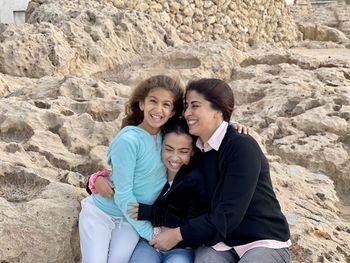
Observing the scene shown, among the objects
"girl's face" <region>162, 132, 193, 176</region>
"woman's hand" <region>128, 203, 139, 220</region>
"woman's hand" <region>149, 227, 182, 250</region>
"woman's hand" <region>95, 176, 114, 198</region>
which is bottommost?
"woman's hand" <region>149, 227, 182, 250</region>

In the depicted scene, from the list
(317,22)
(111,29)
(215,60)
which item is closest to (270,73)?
(215,60)

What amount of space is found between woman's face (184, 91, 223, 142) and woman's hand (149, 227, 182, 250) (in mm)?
453

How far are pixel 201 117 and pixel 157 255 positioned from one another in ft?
2.23

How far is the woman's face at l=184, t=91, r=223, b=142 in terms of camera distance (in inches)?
96.4

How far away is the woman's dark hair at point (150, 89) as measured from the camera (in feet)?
8.48

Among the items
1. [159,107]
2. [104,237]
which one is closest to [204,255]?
[104,237]

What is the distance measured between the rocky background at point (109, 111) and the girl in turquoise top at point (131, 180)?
7.3 inches

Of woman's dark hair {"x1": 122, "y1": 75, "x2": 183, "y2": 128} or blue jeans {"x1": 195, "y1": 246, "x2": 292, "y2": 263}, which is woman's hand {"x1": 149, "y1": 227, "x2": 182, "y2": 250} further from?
woman's dark hair {"x1": 122, "y1": 75, "x2": 183, "y2": 128}

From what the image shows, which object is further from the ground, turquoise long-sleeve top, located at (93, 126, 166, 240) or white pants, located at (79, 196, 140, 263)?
turquoise long-sleeve top, located at (93, 126, 166, 240)

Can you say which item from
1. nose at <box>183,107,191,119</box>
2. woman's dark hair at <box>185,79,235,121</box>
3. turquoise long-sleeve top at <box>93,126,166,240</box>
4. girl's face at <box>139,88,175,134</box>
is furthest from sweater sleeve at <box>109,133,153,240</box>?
woman's dark hair at <box>185,79,235,121</box>

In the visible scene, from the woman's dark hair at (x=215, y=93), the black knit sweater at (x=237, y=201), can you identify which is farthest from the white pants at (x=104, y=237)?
the woman's dark hair at (x=215, y=93)

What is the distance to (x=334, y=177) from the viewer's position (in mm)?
4098

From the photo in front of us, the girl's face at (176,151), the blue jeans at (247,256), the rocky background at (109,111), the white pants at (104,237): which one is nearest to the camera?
the blue jeans at (247,256)

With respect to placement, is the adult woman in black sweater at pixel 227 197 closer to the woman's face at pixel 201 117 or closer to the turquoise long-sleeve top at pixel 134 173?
the woman's face at pixel 201 117
